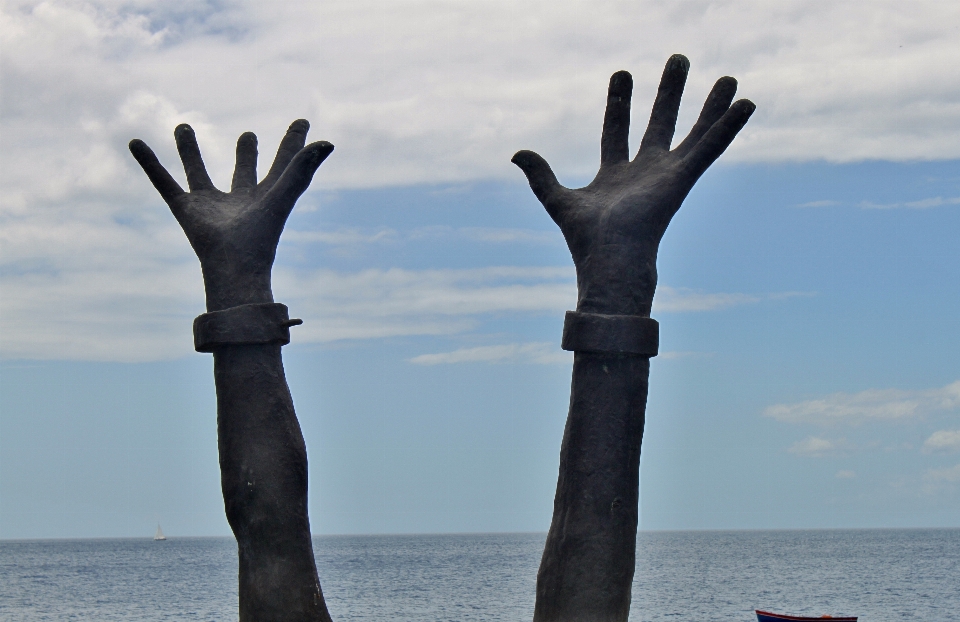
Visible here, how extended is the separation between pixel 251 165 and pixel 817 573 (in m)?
63.4

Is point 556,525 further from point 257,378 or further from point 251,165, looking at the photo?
point 251,165

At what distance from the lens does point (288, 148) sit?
35.8 feet

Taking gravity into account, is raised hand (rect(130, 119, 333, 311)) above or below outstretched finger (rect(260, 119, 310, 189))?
below

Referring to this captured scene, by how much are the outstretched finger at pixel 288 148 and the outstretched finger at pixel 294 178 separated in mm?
506

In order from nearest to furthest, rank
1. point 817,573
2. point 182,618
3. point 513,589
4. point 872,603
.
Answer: point 182,618
point 872,603
point 513,589
point 817,573

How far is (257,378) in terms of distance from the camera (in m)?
9.65

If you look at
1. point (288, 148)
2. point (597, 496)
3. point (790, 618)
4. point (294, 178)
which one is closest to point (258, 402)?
point (294, 178)

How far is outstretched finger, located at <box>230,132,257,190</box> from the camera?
1078 centimetres

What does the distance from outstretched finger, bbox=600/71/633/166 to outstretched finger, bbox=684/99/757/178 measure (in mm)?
657

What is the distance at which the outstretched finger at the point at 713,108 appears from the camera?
9641 mm

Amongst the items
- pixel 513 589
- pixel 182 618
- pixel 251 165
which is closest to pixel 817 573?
pixel 513 589

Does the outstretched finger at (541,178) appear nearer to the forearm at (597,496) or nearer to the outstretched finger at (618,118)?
the outstretched finger at (618,118)

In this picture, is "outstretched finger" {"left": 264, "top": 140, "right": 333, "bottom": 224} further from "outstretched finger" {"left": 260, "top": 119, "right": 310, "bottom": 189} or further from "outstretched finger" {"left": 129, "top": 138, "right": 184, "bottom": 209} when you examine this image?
"outstretched finger" {"left": 129, "top": 138, "right": 184, "bottom": 209}

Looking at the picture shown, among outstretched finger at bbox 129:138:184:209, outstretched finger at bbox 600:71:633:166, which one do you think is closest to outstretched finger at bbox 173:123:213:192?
outstretched finger at bbox 129:138:184:209
